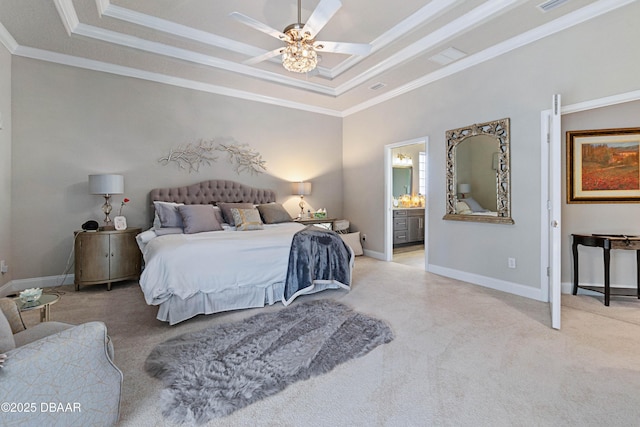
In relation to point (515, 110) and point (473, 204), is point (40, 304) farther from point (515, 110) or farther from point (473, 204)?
point (515, 110)

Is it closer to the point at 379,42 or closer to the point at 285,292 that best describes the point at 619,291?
the point at 285,292

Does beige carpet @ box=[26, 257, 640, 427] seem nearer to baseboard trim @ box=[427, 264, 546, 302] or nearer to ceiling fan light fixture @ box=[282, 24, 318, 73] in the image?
baseboard trim @ box=[427, 264, 546, 302]

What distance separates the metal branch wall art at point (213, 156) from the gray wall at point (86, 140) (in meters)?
0.09

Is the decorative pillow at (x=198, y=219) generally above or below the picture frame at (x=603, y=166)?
below

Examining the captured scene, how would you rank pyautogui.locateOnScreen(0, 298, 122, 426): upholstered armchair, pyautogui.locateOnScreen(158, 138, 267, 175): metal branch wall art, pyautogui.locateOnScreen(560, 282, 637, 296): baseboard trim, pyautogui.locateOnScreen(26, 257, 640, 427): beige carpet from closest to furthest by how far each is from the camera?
pyautogui.locateOnScreen(0, 298, 122, 426): upholstered armchair
pyautogui.locateOnScreen(26, 257, 640, 427): beige carpet
pyautogui.locateOnScreen(560, 282, 637, 296): baseboard trim
pyautogui.locateOnScreen(158, 138, 267, 175): metal branch wall art

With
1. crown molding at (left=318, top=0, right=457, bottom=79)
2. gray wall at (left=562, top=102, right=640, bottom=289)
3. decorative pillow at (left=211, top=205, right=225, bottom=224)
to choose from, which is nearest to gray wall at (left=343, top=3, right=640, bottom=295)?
gray wall at (left=562, top=102, right=640, bottom=289)

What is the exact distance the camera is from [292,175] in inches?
228

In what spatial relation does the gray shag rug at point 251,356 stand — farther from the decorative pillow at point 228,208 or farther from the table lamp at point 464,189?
the table lamp at point 464,189

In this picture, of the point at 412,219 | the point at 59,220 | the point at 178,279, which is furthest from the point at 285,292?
the point at 412,219

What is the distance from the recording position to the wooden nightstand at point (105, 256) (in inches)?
142

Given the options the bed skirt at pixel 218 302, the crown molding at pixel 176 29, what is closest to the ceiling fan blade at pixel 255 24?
the crown molding at pixel 176 29

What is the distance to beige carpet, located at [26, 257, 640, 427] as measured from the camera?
5.16 ft

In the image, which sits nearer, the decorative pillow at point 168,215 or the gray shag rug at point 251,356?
the gray shag rug at point 251,356

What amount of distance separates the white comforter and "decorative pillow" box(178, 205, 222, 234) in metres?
0.51
